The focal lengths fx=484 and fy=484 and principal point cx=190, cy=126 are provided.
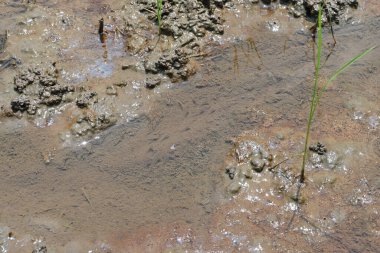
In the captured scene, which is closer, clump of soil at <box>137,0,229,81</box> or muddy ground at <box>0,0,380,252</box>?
muddy ground at <box>0,0,380,252</box>

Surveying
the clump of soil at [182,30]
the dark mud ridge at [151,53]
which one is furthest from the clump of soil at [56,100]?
the clump of soil at [182,30]

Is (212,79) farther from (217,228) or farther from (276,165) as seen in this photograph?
(217,228)

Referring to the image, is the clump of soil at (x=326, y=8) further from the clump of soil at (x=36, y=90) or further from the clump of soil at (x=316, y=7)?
the clump of soil at (x=36, y=90)

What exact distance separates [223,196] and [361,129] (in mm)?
1180

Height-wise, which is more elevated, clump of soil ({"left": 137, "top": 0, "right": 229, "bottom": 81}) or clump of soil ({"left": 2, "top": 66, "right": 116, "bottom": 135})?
clump of soil ({"left": 137, "top": 0, "right": 229, "bottom": 81})

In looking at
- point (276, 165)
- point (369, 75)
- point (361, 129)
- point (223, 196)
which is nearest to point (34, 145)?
point (223, 196)

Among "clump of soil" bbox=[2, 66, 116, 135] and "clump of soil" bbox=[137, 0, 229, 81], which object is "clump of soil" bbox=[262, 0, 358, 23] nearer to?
"clump of soil" bbox=[137, 0, 229, 81]

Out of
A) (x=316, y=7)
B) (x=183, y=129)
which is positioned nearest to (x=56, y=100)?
(x=183, y=129)

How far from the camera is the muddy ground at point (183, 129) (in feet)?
9.95

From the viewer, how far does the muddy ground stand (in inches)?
119

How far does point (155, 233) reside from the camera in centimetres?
300

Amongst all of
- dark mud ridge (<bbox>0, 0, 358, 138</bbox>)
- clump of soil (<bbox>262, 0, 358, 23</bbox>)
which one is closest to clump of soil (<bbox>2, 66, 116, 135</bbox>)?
dark mud ridge (<bbox>0, 0, 358, 138</bbox>)

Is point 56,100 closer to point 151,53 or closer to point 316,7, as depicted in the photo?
point 151,53

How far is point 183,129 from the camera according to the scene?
3.51 m
